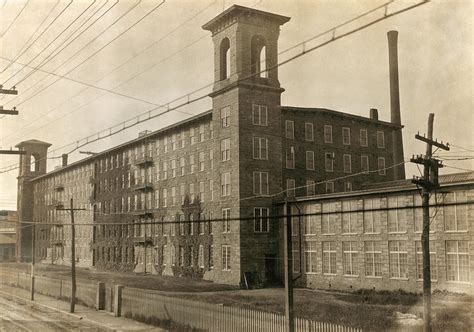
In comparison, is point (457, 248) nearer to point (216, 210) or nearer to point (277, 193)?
point (277, 193)

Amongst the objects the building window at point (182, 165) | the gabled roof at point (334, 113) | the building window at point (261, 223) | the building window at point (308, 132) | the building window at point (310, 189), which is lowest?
the building window at point (261, 223)

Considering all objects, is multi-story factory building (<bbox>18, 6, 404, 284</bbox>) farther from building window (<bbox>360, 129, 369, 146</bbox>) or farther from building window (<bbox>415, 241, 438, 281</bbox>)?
building window (<bbox>415, 241, 438, 281</bbox>)

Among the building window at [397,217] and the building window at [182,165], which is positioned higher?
the building window at [182,165]

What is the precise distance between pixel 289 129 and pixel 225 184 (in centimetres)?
942

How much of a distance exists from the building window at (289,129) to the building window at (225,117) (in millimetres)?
7269

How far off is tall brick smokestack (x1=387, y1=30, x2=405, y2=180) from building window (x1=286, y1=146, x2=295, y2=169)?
43.3 ft

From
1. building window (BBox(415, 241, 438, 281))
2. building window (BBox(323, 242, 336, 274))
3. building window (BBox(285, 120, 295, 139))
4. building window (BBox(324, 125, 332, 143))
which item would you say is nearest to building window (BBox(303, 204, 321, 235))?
building window (BBox(323, 242, 336, 274))

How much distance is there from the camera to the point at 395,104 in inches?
2356

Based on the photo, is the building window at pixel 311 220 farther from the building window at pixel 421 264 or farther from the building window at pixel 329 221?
the building window at pixel 421 264

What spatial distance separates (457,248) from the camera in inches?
1312

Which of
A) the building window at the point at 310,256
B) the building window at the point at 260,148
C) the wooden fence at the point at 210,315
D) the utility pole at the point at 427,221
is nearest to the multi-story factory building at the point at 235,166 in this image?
the building window at the point at 260,148

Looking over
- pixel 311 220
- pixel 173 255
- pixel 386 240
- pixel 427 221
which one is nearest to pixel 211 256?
pixel 173 255

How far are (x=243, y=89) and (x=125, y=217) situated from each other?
30.9 metres

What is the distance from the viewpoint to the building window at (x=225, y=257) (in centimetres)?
4653
